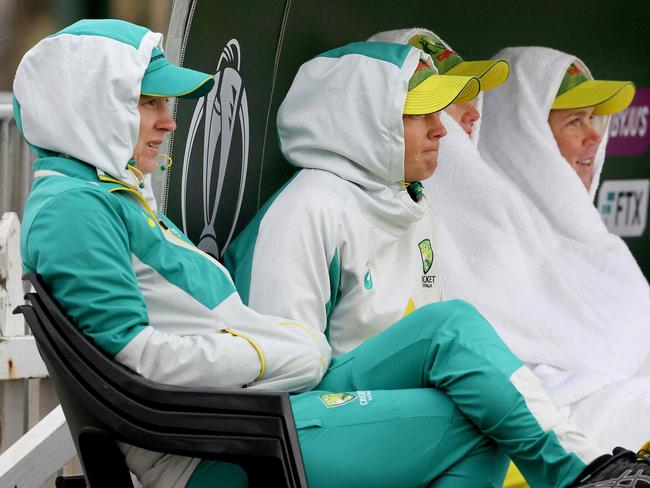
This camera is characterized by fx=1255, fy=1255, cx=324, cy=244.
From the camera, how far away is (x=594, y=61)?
528cm

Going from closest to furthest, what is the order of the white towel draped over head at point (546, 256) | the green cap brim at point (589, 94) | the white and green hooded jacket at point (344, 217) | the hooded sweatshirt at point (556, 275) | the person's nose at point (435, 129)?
the white and green hooded jacket at point (344, 217)
the person's nose at point (435, 129)
the hooded sweatshirt at point (556, 275)
the white towel draped over head at point (546, 256)
the green cap brim at point (589, 94)

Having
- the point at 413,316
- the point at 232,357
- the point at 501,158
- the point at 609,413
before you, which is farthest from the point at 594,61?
the point at 232,357

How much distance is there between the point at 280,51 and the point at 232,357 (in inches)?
60.3

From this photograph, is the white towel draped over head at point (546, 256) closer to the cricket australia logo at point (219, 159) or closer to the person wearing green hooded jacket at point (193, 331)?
the cricket australia logo at point (219, 159)

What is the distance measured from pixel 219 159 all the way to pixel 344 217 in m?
0.47

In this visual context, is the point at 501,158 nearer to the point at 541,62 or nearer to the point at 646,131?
the point at 541,62

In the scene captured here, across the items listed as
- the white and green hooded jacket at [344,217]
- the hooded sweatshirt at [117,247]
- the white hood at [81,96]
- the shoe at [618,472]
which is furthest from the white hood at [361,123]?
the shoe at [618,472]

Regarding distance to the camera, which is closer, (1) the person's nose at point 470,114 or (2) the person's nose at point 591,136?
(1) the person's nose at point 470,114

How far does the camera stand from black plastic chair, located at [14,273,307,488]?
8.27ft

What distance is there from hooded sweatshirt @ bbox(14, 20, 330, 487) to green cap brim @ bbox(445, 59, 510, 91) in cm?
168

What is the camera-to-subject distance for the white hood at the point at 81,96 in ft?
8.77

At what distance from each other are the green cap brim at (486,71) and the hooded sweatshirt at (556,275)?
352 mm

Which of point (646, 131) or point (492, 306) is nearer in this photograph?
point (492, 306)

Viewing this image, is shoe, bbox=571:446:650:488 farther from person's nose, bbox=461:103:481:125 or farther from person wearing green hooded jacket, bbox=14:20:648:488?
person's nose, bbox=461:103:481:125
